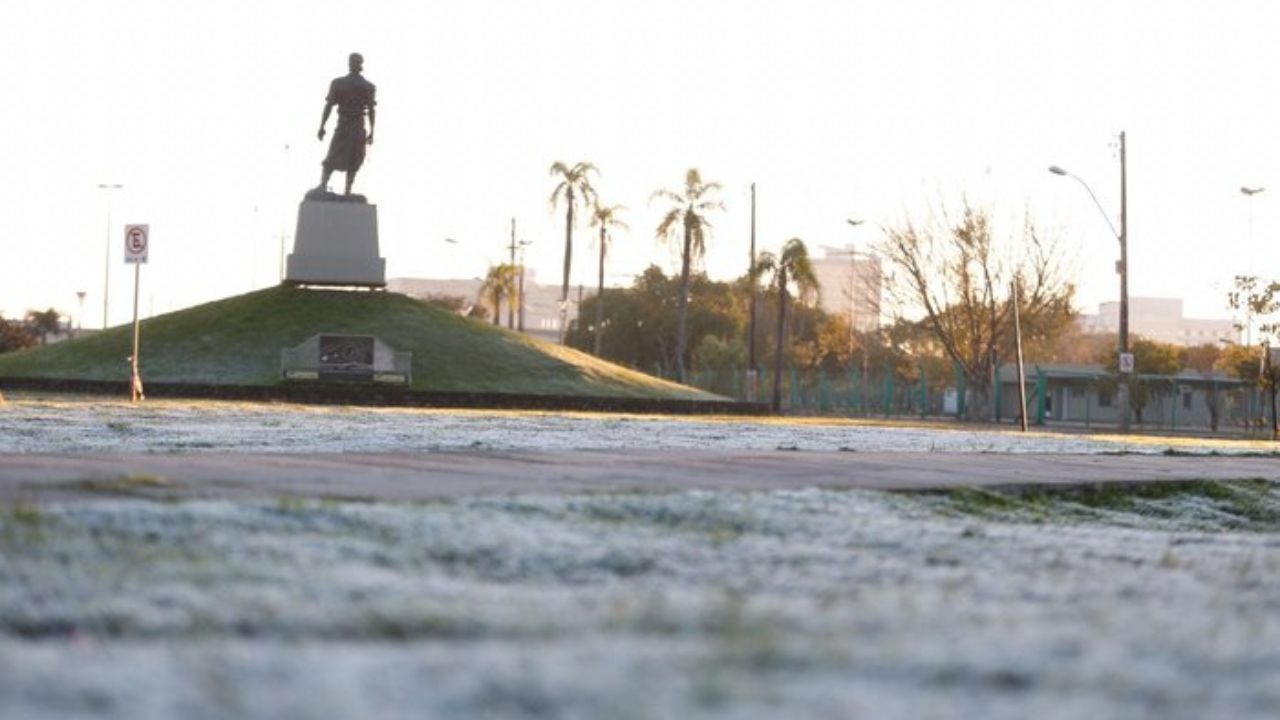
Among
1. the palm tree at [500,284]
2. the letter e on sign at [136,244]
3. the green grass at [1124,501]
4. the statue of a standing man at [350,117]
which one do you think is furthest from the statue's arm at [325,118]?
the palm tree at [500,284]

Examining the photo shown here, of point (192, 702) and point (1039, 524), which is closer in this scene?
point (192, 702)

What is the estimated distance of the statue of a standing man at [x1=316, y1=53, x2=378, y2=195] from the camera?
4447cm

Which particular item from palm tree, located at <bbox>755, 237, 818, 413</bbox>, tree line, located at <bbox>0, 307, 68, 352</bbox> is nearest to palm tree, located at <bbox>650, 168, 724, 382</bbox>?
palm tree, located at <bbox>755, 237, 818, 413</bbox>

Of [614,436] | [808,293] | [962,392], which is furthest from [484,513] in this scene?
[808,293]

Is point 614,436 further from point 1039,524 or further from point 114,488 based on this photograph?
point 114,488

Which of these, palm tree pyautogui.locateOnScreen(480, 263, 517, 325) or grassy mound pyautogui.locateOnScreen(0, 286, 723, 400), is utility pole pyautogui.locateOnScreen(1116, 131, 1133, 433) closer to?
grassy mound pyautogui.locateOnScreen(0, 286, 723, 400)

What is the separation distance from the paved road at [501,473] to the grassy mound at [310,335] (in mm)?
27252

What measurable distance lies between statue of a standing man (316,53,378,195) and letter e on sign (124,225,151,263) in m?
16.4

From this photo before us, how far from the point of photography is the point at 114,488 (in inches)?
301

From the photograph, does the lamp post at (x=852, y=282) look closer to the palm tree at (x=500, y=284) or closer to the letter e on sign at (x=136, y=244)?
the palm tree at (x=500, y=284)

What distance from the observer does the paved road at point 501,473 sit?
26.2 ft

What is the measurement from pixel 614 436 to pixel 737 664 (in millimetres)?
13446

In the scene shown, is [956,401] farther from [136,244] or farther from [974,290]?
[136,244]

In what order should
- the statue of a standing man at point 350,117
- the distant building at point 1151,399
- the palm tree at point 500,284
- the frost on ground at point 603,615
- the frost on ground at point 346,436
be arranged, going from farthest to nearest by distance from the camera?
1. the palm tree at point 500,284
2. the distant building at point 1151,399
3. the statue of a standing man at point 350,117
4. the frost on ground at point 346,436
5. the frost on ground at point 603,615
